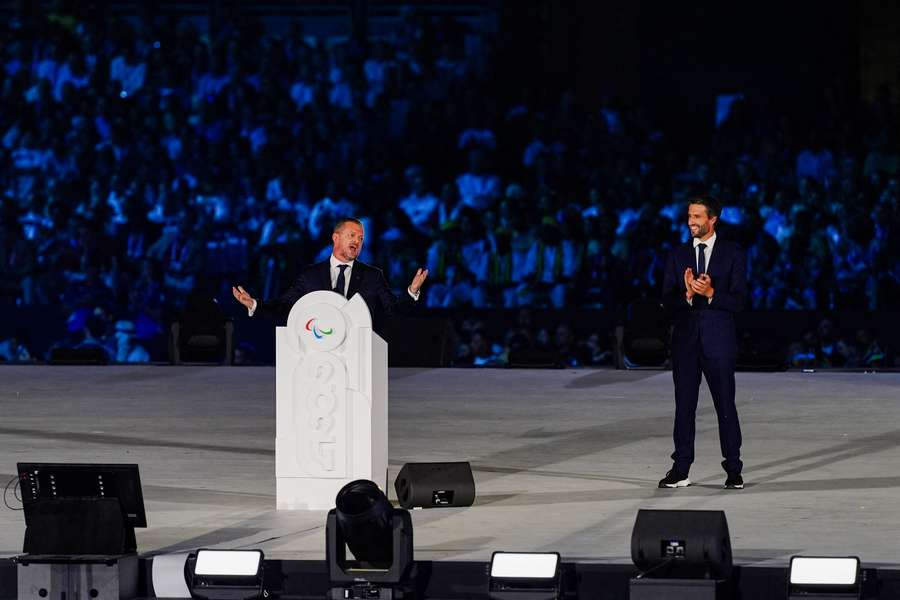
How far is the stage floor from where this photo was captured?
7785 millimetres

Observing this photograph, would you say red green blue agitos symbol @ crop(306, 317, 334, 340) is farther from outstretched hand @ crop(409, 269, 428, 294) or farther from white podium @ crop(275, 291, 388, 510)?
outstretched hand @ crop(409, 269, 428, 294)

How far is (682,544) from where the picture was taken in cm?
654

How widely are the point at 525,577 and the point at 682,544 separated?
602mm

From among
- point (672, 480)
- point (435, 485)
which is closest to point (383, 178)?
point (672, 480)

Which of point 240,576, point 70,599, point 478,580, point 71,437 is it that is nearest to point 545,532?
point 478,580

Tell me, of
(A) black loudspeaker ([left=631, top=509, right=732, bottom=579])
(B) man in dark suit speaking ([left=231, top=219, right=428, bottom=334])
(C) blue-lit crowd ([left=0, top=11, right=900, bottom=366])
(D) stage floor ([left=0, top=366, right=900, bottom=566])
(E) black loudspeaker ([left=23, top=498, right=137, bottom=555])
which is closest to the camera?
(A) black loudspeaker ([left=631, top=509, right=732, bottom=579])

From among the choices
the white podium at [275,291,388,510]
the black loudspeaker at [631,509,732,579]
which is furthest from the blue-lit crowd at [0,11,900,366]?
the black loudspeaker at [631,509,732,579]

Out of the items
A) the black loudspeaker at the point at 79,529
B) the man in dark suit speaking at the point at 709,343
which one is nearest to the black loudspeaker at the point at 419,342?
the man in dark suit speaking at the point at 709,343

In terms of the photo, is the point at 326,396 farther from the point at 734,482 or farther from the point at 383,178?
the point at 383,178

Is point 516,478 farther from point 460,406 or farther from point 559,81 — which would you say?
point 559,81

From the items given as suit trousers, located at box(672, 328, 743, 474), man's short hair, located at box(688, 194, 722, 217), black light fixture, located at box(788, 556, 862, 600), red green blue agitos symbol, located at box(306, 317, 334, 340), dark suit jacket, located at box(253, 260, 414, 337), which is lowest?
black light fixture, located at box(788, 556, 862, 600)

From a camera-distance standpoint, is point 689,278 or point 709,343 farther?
point 709,343

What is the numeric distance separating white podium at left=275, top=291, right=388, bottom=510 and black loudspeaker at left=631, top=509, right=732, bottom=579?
2076mm

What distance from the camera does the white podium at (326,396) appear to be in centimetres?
834
